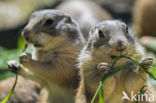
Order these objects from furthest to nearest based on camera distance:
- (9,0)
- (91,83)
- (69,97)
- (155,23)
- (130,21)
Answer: (9,0), (130,21), (155,23), (69,97), (91,83)

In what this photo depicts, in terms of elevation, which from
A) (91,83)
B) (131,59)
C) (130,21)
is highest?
(131,59)

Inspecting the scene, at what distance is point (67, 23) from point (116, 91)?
168cm

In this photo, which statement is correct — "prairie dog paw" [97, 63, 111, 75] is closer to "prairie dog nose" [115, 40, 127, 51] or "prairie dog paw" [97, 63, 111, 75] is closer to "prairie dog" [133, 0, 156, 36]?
"prairie dog nose" [115, 40, 127, 51]

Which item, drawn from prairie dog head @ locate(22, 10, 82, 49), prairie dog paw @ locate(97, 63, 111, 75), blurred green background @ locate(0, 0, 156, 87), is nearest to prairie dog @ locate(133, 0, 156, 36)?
blurred green background @ locate(0, 0, 156, 87)

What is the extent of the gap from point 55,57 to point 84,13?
6142mm

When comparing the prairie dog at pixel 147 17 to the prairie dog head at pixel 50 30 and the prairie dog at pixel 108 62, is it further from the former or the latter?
the prairie dog at pixel 108 62

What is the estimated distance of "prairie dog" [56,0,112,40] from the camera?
10.7 m

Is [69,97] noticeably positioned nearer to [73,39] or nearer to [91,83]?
[73,39]

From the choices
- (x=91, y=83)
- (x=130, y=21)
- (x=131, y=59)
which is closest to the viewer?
(x=131, y=59)

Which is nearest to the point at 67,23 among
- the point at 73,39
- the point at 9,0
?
the point at 73,39

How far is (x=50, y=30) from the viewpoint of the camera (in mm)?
5750

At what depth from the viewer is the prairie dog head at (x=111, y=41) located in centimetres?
427

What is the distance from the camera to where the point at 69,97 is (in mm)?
5773

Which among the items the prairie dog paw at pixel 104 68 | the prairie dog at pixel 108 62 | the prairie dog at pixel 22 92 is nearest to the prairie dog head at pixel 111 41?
the prairie dog at pixel 108 62
